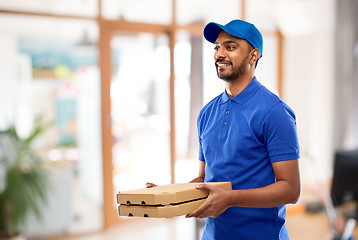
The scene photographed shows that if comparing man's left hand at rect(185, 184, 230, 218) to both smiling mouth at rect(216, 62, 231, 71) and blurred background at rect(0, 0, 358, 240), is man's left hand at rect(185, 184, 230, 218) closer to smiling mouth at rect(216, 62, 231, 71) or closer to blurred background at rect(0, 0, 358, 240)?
smiling mouth at rect(216, 62, 231, 71)

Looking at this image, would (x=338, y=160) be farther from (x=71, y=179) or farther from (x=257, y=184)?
(x=71, y=179)

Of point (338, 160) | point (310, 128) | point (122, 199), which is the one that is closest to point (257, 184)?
point (122, 199)

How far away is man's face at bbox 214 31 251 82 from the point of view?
3.94 feet

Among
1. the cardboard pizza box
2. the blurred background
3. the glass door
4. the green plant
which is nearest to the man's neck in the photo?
the cardboard pizza box

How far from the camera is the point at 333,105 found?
4695 mm

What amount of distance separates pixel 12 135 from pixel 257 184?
8.25 ft

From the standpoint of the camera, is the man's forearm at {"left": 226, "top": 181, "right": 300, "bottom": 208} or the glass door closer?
the man's forearm at {"left": 226, "top": 181, "right": 300, "bottom": 208}

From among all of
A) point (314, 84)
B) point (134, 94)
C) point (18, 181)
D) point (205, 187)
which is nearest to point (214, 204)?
point (205, 187)

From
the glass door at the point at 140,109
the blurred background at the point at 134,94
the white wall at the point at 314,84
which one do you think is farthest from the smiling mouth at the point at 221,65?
the white wall at the point at 314,84

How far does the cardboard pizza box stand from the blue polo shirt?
0.09 metres

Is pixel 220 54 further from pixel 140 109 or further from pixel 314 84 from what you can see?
pixel 314 84

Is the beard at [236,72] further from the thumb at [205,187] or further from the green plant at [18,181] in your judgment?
the green plant at [18,181]

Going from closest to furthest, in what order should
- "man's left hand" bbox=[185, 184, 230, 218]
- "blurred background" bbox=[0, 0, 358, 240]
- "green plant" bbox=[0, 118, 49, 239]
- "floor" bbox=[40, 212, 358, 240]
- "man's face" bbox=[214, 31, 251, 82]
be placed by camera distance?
"man's left hand" bbox=[185, 184, 230, 218]
"man's face" bbox=[214, 31, 251, 82]
"floor" bbox=[40, 212, 358, 240]
"green plant" bbox=[0, 118, 49, 239]
"blurred background" bbox=[0, 0, 358, 240]

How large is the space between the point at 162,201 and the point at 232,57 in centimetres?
51
